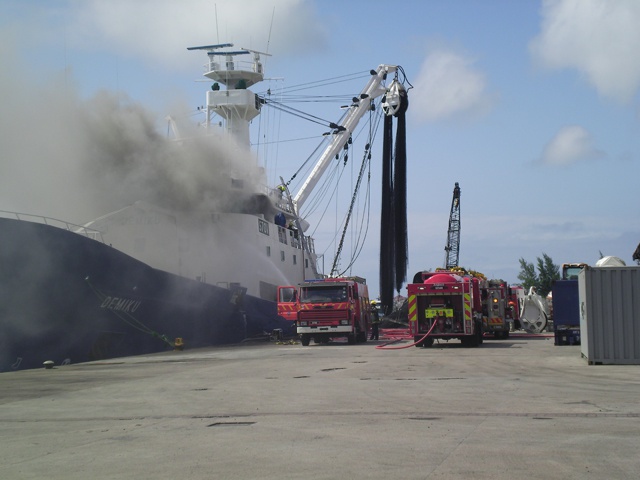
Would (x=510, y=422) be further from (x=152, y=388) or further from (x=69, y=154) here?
(x=69, y=154)

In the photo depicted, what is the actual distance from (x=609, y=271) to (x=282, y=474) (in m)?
12.6

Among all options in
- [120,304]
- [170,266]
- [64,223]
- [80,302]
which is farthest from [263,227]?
[80,302]

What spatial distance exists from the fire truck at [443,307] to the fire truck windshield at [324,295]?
407cm

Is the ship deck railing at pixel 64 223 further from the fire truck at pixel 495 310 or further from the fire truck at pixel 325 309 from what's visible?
the fire truck at pixel 495 310

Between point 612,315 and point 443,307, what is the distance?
27.0 feet

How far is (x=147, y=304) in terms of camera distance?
27.0 metres

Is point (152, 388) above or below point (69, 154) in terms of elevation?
below

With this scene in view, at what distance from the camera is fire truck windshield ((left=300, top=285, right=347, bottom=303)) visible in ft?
94.1

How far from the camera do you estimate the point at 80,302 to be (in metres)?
23.4

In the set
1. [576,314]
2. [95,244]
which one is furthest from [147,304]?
[576,314]

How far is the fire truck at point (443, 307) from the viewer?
24.8 meters

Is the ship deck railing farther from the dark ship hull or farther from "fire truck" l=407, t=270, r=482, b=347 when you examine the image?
"fire truck" l=407, t=270, r=482, b=347

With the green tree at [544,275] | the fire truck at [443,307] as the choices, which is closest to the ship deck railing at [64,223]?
the fire truck at [443,307]

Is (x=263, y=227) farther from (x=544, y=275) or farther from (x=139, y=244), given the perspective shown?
(x=544, y=275)
